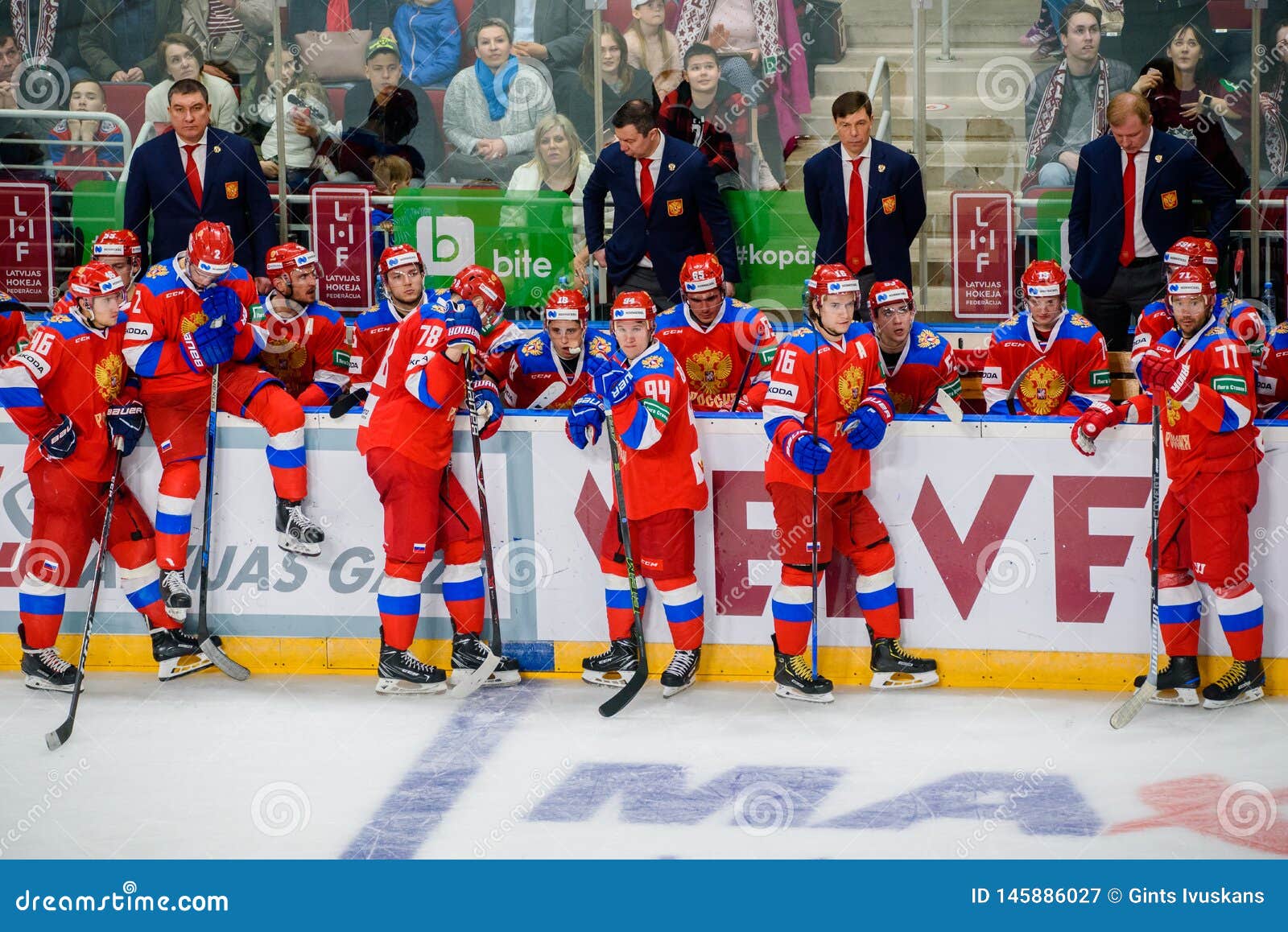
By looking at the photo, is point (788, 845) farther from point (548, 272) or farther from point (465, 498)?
point (548, 272)

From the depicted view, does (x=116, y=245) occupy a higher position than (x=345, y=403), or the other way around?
(x=116, y=245)

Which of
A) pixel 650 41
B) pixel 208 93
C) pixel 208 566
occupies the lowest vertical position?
pixel 208 566

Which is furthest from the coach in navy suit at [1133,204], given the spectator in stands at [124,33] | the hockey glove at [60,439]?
the spectator in stands at [124,33]

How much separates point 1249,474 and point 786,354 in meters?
1.64

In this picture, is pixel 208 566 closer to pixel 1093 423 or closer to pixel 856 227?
pixel 856 227

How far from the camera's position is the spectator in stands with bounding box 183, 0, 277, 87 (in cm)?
873

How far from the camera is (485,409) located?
5.98m

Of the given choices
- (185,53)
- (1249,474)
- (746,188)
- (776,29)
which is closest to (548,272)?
(746,188)

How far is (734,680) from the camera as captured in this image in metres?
6.18

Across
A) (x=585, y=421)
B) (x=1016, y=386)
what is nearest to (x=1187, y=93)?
(x=1016, y=386)

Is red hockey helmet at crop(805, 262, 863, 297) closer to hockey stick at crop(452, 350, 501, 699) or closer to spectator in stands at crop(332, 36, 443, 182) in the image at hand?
hockey stick at crop(452, 350, 501, 699)

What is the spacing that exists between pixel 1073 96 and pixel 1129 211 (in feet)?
4.43

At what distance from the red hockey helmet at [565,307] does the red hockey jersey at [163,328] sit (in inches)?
49.8

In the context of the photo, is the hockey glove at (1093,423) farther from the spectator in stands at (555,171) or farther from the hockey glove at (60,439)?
the hockey glove at (60,439)
